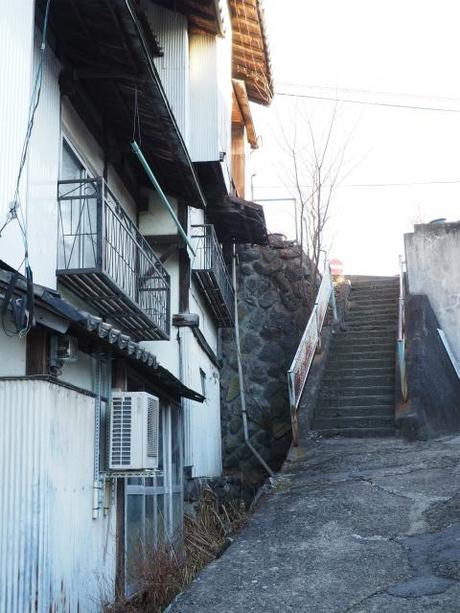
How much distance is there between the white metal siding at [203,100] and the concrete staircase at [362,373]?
15.4 ft

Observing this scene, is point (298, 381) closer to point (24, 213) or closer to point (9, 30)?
point (24, 213)

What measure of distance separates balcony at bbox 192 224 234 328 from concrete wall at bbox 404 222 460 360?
4.22m

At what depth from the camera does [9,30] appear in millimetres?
6605

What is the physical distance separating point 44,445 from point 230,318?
9781 mm

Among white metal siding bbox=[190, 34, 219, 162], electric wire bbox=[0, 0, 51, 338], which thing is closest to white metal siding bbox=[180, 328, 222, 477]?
white metal siding bbox=[190, 34, 219, 162]

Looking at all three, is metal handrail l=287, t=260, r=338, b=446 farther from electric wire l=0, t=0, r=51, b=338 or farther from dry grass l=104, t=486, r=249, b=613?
electric wire l=0, t=0, r=51, b=338

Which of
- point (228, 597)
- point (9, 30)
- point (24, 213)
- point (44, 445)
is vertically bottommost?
point (228, 597)

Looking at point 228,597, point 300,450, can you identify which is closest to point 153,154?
point 300,450

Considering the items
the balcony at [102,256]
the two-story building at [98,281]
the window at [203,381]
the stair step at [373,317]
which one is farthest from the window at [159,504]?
the stair step at [373,317]

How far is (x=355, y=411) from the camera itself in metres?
12.9

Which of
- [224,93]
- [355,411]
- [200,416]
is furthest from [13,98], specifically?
[355,411]

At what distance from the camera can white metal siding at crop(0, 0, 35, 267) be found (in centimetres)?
642

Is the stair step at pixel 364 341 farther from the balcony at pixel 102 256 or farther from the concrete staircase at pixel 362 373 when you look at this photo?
the balcony at pixel 102 256

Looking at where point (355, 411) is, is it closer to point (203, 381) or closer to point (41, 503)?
point (203, 381)
